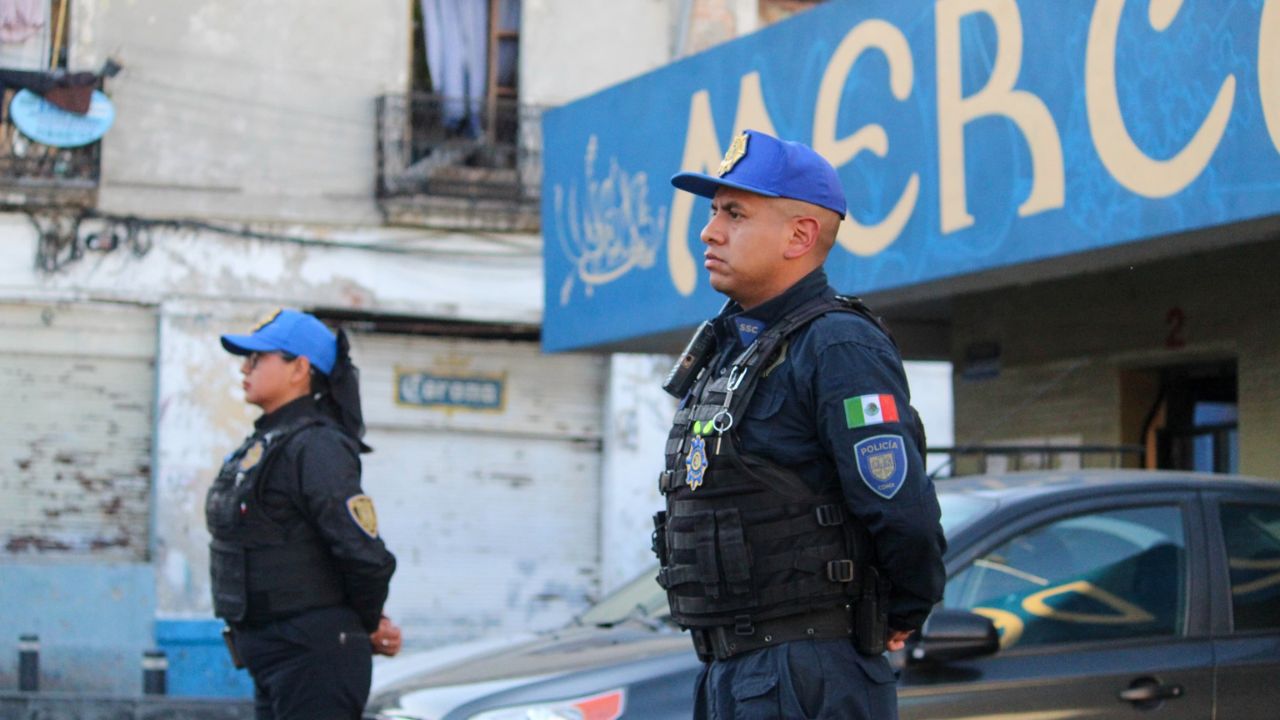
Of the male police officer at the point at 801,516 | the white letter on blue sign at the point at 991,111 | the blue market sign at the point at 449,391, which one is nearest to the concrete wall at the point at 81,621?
the blue market sign at the point at 449,391

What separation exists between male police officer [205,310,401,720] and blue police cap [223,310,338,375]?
0.24 meters

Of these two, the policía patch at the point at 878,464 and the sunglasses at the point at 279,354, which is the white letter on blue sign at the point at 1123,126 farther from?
the policía patch at the point at 878,464

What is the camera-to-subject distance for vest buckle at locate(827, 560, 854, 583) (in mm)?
3213

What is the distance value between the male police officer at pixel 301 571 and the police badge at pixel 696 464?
188cm

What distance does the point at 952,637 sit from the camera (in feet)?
15.6

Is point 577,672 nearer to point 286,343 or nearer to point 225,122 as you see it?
point 286,343

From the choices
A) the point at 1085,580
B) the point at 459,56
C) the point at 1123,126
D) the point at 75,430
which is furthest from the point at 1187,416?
the point at 75,430

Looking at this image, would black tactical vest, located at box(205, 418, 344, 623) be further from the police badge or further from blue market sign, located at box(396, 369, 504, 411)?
blue market sign, located at box(396, 369, 504, 411)

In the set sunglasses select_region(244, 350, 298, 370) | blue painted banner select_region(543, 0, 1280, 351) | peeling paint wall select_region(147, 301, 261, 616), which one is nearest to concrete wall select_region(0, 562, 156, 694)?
peeling paint wall select_region(147, 301, 261, 616)

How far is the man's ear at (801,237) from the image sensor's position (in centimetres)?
345

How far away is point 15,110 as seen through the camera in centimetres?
1398

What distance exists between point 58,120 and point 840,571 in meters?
12.3

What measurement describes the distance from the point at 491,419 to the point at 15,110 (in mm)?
4885

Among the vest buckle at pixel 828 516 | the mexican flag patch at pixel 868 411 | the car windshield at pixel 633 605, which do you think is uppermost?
the mexican flag patch at pixel 868 411
